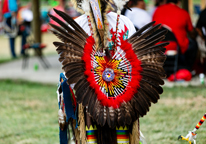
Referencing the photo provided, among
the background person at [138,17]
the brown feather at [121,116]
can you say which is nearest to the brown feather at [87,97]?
Answer: the brown feather at [121,116]

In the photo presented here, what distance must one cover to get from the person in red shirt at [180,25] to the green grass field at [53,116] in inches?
40.7

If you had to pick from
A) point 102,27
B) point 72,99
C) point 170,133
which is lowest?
point 170,133

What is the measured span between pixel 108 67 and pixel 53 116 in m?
2.70

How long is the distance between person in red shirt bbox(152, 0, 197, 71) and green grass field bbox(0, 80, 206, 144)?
1035 mm

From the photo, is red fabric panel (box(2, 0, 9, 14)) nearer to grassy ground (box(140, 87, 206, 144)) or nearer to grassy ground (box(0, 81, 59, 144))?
grassy ground (box(0, 81, 59, 144))

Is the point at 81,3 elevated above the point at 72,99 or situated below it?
above

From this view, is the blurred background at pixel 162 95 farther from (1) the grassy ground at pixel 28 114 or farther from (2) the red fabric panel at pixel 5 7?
(2) the red fabric panel at pixel 5 7

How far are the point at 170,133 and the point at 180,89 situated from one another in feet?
6.55

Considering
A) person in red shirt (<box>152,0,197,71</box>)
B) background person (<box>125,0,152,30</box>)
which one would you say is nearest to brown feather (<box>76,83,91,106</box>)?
background person (<box>125,0,152,30</box>)

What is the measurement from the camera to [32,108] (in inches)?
213

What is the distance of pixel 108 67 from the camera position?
2.49 m

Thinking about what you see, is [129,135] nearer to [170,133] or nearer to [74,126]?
[74,126]

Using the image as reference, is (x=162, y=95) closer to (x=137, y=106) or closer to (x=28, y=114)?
(x=28, y=114)

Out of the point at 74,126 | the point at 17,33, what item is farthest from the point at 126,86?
the point at 17,33
